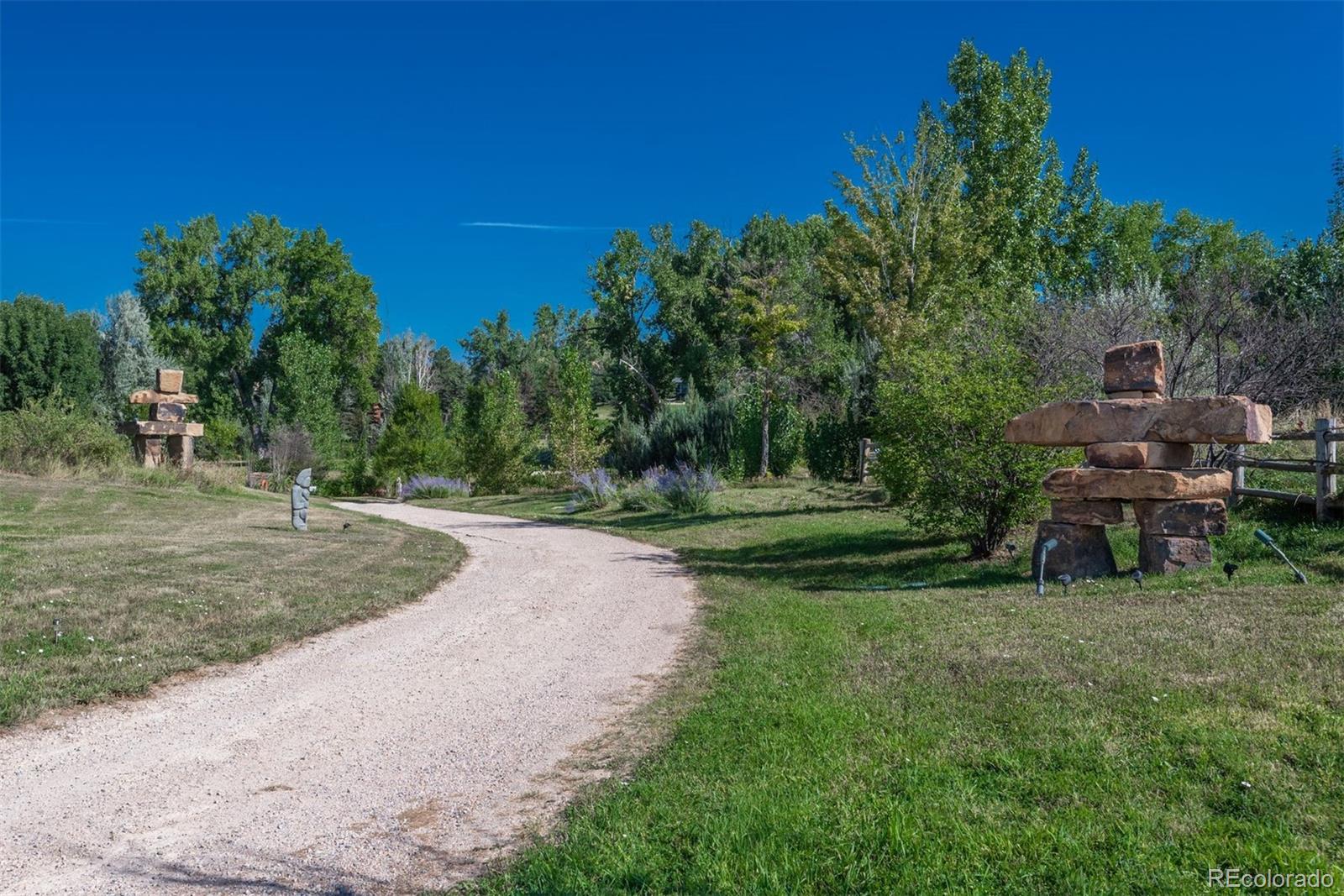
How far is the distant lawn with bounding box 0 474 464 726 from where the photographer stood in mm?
6246

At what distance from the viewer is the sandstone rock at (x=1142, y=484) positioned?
30.8 ft

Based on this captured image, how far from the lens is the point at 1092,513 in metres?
9.82

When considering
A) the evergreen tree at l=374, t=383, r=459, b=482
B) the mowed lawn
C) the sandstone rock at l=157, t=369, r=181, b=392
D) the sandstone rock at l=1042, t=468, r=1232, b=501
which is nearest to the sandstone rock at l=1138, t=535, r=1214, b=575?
the sandstone rock at l=1042, t=468, r=1232, b=501

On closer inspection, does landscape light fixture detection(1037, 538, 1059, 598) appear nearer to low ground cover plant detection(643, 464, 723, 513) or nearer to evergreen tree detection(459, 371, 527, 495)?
low ground cover plant detection(643, 464, 723, 513)

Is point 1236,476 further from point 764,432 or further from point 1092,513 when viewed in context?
point 764,432

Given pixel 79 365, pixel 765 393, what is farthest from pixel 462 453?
pixel 79 365

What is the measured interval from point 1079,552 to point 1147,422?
5.15 feet

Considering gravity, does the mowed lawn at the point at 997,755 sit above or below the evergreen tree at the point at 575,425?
below

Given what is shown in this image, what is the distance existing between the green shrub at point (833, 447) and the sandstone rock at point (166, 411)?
59.4 ft

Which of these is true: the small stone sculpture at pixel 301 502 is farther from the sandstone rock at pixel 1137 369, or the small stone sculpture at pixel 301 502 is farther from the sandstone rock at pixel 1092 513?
the sandstone rock at pixel 1137 369

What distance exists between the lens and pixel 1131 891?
3.19 metres

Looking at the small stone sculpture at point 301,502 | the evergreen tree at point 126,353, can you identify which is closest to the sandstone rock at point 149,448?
the small stone sculpture at point 301,502

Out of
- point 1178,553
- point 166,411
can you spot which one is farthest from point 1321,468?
point 166,411

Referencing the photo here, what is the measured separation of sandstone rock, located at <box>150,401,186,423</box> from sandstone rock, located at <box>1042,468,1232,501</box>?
22971mm
